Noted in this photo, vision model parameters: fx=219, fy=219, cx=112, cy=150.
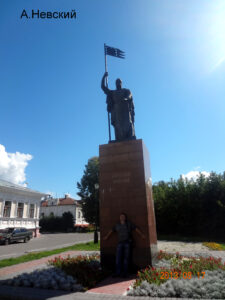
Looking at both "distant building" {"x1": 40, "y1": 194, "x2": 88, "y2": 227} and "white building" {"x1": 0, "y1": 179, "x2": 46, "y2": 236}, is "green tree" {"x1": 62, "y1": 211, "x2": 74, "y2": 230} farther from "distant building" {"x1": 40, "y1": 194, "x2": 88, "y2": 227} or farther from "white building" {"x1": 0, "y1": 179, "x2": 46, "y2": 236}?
"white building" {"x1": 0, "y1": 179, "x2": 46, "y2": 236}

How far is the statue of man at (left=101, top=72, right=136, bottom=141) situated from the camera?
7.68m

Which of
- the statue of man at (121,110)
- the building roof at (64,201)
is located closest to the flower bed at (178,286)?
the statue of man at (121,110)

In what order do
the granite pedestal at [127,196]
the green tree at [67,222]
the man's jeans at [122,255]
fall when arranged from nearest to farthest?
the man's jeans at [122,255], the granite pedestal at [127,196], the green tree at [67,222]

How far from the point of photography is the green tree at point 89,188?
3331 centimetres

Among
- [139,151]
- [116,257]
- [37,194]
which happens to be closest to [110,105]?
[139,151]

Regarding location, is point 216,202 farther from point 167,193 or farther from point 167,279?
point 167,279

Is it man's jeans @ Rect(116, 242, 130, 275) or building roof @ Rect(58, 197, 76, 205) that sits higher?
building roof @ Rect(58, 197, 76, 205)

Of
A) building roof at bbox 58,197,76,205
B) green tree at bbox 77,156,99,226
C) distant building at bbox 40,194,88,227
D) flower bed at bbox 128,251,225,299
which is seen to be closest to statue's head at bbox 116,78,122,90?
flower bed at bbox 128,251,225,299

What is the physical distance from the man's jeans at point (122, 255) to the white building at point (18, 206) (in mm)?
22525

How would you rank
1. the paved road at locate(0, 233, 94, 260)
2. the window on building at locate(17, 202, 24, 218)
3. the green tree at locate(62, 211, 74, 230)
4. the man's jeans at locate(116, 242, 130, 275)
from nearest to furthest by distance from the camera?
the man's jeans at locate(116, 242, 130, 275), the paved road at locate(0, 233, 94, 260), the window on building at locate(17, 202, 24, 218), the green tree at locate(62, 211, 74, 230)

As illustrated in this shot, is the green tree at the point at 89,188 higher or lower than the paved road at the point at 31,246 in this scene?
higher

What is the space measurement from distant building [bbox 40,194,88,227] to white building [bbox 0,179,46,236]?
71.5ft

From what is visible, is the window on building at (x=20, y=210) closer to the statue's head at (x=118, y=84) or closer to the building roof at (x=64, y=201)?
the statue's head at (x=118, y=84)

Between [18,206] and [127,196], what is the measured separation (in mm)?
24799
